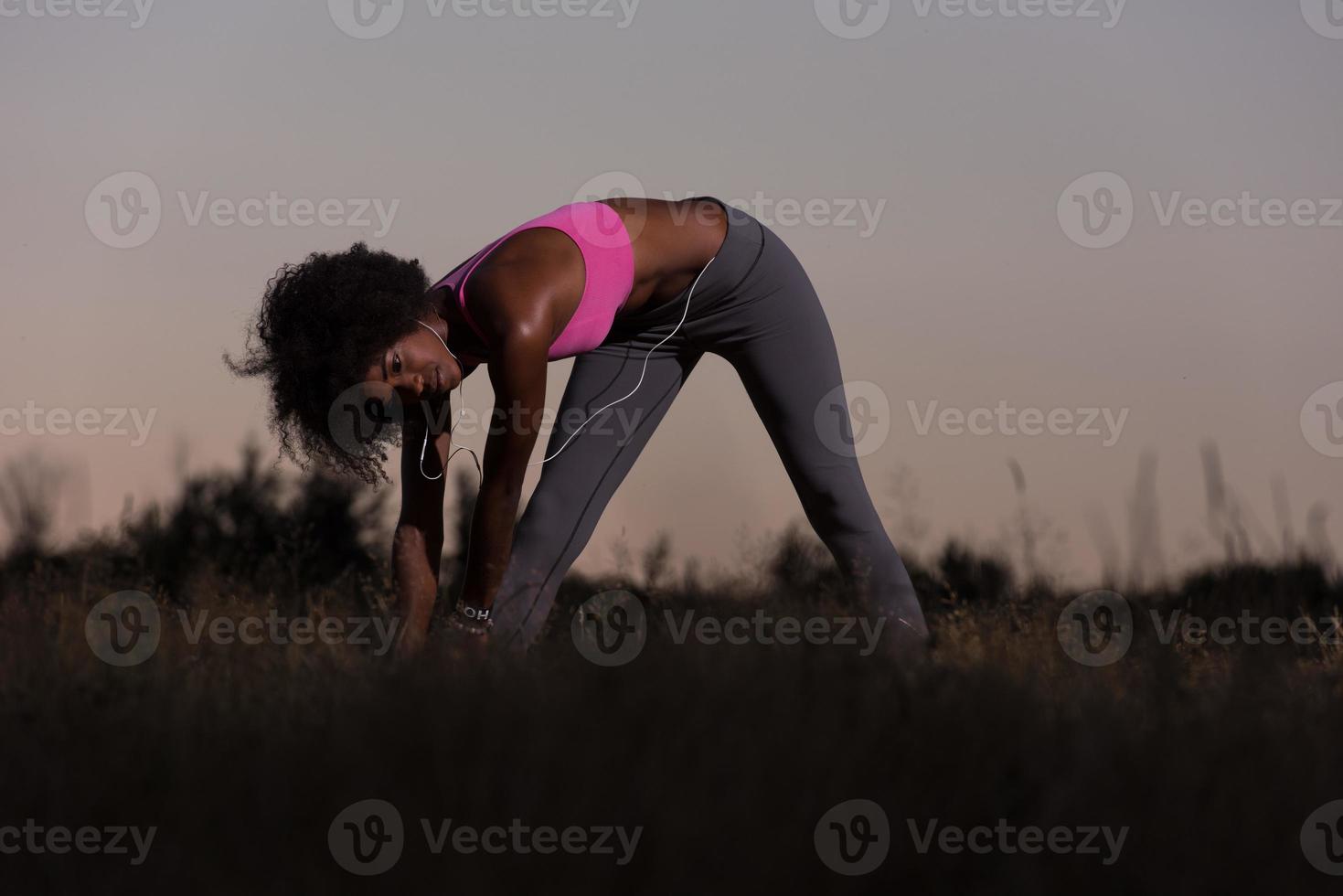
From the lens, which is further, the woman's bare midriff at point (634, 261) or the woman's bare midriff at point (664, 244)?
the woman's bare midriff at point (664, 244)

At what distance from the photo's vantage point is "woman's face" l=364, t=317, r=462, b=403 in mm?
4086

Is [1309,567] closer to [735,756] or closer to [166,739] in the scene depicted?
[735,756]

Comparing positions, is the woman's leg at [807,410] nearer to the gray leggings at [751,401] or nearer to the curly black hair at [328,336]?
the gray leggings at [751,401]

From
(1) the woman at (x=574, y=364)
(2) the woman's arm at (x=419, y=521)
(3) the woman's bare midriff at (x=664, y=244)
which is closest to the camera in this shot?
(1) the woman at (x=574, y=364)

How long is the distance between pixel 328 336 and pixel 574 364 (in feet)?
2.58

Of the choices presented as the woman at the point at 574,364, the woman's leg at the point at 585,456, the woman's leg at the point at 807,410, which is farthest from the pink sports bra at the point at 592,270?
the woman's leg at the point at 807,410

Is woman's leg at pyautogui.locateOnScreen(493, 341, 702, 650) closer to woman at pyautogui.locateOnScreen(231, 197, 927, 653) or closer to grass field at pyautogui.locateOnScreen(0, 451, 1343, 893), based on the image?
woman at pyautogui.locateOnScreen(231, 197, 927, 653)

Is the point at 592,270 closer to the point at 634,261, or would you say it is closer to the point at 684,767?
the point at 634,261

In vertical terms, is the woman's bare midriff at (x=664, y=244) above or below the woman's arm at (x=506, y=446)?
above

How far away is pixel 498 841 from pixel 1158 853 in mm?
1211

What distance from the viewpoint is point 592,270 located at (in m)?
4.02

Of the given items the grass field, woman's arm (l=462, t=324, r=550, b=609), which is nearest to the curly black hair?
woman's arm (l=462, t=324, r=550, b=609)

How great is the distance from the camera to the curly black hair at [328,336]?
13.4ft

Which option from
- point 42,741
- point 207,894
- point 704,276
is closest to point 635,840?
point 207,894
